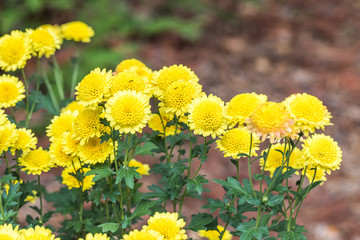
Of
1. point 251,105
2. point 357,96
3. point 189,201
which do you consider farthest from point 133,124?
point 357,96

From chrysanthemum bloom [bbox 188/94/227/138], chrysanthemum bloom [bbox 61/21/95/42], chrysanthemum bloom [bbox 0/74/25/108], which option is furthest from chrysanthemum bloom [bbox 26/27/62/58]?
chrysanthemum bloom [bbox 188/94/227/138]

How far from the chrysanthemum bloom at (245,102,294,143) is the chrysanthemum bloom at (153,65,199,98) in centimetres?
41

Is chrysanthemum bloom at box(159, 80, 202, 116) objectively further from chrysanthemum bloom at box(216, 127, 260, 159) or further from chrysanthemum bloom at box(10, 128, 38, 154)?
chrysanthemum bloom at box(10, 128, 38, 154)

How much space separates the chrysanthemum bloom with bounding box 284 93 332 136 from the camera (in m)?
1.56

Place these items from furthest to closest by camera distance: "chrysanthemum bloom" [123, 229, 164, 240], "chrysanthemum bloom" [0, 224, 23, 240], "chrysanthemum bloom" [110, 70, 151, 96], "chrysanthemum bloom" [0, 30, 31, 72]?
"chrysanthemum bloom" [0, 30, 31, 72]
"chrysanthemum bloom" [110, 70, 151, 96]
"chrysanthemum bloom" [0, 224, 23, 240]
"chrysanthemum bloom" [123, 229, 164, 240]

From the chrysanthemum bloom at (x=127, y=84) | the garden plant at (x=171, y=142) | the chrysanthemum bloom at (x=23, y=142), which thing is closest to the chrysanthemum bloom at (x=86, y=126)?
the garden plant at (x=171, y=142)

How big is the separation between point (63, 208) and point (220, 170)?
2.17 meters

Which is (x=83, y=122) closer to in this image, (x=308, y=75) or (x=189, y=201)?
(x=189, y=201)

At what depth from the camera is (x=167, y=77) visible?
6.07 ft

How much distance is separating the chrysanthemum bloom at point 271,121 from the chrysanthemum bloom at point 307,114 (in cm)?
3

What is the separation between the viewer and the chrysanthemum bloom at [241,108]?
1.68 m

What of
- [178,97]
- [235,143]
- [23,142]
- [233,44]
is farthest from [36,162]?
[233,44]

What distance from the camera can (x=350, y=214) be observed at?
144 inches

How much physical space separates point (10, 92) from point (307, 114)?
1396mm
